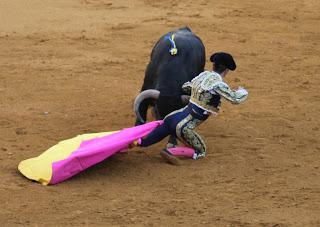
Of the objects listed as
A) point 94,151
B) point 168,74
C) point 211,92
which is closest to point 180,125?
point 211,92

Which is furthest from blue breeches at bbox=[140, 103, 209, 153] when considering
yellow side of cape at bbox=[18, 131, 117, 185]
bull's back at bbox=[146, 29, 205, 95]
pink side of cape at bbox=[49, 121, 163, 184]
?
yellow side of cape at bbox=[18, 131, 117, 185]

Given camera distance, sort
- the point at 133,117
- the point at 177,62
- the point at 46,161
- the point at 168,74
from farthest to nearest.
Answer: the point at 133,117 < the point at 177,62 < the point at 168,74 < the point at 46,161

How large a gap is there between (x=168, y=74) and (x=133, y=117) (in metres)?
1.34

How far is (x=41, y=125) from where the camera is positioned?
8.88 m

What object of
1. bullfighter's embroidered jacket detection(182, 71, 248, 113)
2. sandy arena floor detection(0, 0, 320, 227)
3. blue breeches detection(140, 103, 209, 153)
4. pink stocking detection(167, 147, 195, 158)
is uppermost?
bullfighter's embroidered jacket detection(182, 71, 248, 113)

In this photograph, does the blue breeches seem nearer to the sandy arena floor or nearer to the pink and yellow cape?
the pink and yellow cape

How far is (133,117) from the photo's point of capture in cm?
926

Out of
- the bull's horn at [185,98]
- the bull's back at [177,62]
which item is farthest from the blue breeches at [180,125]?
the bull's back at [177,62]

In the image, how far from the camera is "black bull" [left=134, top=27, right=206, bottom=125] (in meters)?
7.96

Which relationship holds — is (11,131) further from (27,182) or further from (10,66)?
(10,66)

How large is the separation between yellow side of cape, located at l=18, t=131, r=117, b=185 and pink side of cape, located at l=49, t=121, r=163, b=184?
54 mm

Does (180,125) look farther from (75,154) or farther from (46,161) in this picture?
(46,161)

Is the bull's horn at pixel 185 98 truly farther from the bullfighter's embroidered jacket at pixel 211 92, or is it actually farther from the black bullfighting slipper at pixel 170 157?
the black bullfighting slipper at pixel 170 157

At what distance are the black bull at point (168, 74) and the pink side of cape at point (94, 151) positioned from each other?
0.27m
